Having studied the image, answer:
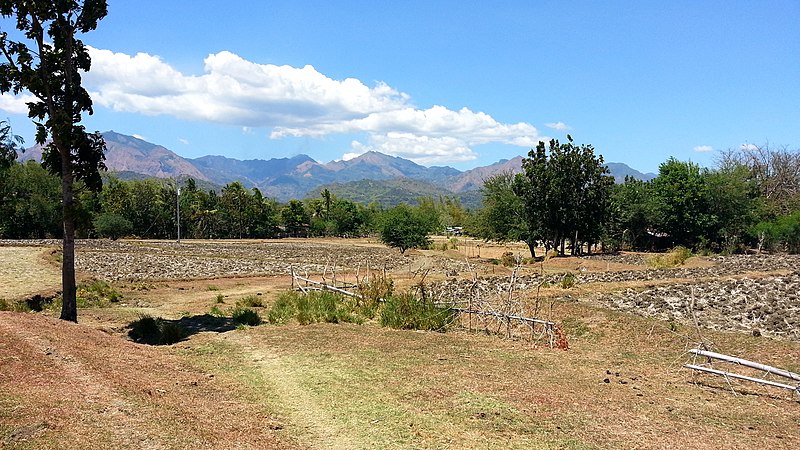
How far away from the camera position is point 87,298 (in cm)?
2481

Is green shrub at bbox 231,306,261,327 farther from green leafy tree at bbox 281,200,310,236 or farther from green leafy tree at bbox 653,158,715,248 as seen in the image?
green leafy tree at bbox 281,200,310,236

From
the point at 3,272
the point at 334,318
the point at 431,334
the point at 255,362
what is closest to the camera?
the point at 255,362

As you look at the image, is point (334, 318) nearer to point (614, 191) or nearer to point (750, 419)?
point (750, 419)

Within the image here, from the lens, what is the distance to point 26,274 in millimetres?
30531

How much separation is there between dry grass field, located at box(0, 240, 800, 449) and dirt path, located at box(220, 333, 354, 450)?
40 millimetres

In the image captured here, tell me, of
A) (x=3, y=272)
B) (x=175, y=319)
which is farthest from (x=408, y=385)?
(x=3, y=272)

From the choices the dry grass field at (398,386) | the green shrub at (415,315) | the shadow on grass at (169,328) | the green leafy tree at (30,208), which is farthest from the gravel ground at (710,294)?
the green leafy tree at (30,208)

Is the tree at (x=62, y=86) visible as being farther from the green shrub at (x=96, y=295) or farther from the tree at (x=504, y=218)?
the tree at (x=504, y=218)

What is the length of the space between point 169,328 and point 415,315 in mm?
7501

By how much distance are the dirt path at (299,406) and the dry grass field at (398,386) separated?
0.13ft

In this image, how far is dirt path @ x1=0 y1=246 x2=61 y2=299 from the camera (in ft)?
81.4

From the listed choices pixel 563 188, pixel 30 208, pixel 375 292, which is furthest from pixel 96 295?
pixel 30 208

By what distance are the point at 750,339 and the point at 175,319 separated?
733 inches

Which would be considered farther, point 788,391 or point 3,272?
point 3,272
